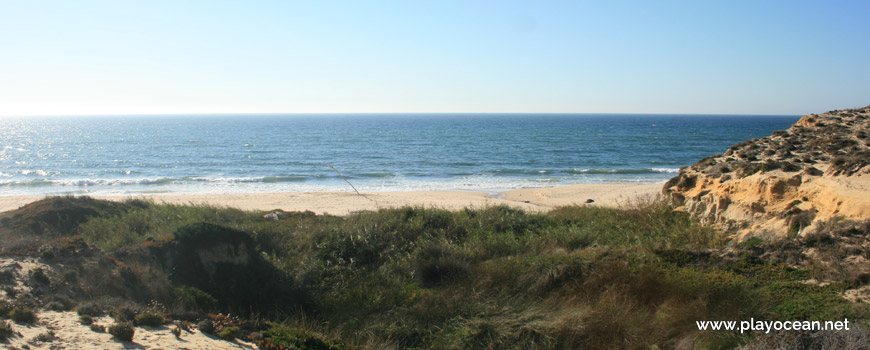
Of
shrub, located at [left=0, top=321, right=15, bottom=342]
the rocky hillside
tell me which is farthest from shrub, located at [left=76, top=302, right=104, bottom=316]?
the rocky hillside

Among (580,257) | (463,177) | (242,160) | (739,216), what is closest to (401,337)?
(580,257)

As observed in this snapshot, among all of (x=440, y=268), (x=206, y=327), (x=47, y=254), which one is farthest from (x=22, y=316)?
(x=440, y=268)

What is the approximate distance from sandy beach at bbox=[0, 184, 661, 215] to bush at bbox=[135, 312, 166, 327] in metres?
15.4

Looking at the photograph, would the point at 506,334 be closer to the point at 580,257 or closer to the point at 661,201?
the point at 580,257

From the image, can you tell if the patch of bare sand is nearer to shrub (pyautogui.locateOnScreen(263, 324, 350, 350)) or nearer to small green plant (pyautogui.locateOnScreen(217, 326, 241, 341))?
small green plant (pyautogui.locateOnScreen(217, 326, 241, 341))

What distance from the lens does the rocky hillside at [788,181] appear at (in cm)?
836

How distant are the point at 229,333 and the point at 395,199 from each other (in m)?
19.4

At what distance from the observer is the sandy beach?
22.4m

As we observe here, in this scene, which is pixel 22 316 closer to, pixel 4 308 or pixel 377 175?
pixel 4 308

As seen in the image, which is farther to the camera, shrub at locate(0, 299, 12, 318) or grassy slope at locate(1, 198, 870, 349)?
grassy slope at locate(1, 198, 870, 349)

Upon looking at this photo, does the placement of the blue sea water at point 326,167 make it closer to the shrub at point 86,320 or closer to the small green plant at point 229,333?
the small green plant at point 229,333

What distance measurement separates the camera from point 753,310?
5.97 m

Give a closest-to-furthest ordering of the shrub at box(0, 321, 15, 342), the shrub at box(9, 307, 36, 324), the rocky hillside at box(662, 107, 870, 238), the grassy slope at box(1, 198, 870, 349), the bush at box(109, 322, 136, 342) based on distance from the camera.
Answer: the shrub at box(0, 321, 15, 342), the bush at box(109, 322, 136, 342), the shrub at box(9, 307, 36, 324), the grassy slope at box(1, 198, 870, 349), the rocky hillside at box(662, 107, 870, 238)

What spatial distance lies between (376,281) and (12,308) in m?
4.61
